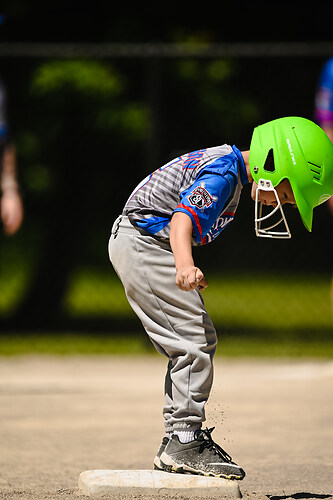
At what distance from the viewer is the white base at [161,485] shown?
3.70m

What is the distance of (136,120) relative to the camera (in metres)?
9.71

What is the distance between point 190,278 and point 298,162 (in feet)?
2.16

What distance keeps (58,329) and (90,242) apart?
347 cm

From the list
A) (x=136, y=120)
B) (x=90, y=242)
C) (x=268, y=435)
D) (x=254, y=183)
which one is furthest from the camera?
(x=90, y=242)

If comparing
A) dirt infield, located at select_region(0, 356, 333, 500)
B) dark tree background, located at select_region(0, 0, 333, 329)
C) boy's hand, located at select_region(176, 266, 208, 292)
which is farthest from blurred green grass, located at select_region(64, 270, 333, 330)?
boy's hand, located at select_region(176, 266, 208, 292)

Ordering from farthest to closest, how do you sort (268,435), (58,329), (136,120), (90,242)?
(90,242) < (58,329) < (136,120) < (268,435)

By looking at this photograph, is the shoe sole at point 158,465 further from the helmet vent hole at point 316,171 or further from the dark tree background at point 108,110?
the dark tree background at point 108,110

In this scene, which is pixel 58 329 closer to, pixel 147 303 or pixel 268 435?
pixel 268 435

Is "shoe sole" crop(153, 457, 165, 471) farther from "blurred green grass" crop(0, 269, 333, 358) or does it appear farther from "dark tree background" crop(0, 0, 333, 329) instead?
"dark tree background" crop(0, 0, 333, 329)

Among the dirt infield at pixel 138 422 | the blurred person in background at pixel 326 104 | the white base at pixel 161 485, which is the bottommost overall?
the dirt infield at pixel 138 422

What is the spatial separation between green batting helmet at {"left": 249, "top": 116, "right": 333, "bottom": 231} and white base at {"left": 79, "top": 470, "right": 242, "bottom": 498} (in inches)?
42.2

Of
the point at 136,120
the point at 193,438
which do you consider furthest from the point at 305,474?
the point at 136,120

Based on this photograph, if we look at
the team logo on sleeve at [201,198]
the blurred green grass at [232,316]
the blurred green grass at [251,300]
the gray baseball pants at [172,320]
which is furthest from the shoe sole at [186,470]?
the blurred green grass at [251,300]

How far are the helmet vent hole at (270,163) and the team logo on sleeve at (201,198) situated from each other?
0.25 m
